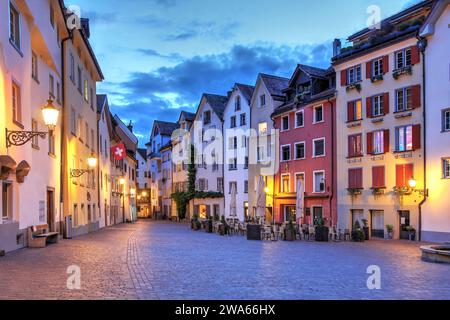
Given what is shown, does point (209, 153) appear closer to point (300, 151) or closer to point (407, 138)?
point (300, 151)

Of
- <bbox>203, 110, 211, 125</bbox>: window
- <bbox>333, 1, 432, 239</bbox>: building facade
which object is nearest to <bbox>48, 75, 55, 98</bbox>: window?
<bbox>333, 1, 432, 239</bbox>: building facade

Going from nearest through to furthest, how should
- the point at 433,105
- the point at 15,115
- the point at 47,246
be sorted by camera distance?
the point at 15,115 → the point at 47,246 → the point at 433,105

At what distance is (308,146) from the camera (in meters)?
41.7

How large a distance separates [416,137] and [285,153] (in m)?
15.0

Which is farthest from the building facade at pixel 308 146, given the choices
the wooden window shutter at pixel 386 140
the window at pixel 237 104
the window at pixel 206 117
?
the window at pixel 206 117

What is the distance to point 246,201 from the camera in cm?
5197

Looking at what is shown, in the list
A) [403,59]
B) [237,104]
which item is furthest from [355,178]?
[237,104]

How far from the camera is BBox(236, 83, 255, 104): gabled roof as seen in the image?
53.0 metres

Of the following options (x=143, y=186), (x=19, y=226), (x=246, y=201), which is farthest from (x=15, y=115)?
(x=143, y=186)

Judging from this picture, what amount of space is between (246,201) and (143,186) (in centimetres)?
5059

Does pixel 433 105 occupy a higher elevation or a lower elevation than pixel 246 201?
higher

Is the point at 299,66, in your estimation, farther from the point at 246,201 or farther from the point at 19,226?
the point at 19,226

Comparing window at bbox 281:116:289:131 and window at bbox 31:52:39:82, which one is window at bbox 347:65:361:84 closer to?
window at bbox 281:116:289:131
